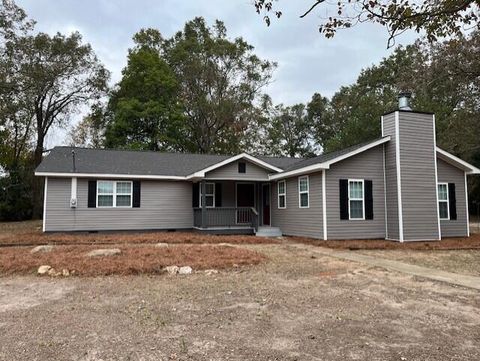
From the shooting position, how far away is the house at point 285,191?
1425cm

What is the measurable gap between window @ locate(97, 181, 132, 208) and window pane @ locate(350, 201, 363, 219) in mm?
9248

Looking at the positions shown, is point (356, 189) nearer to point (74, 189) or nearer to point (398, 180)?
point (398, 180)

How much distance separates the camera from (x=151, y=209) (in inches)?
671

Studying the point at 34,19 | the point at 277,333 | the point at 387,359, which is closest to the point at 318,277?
the point at 277,333

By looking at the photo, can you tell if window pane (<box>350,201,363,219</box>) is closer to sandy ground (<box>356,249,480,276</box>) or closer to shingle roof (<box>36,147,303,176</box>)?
sandy ground (<box>356,249,480,276</box>)

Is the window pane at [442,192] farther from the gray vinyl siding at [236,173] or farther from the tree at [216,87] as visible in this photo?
the tree at [216,87]

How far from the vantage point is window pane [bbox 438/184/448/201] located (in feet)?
51.3

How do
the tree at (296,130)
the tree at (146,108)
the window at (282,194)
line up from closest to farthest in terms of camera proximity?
1. the window at (282,194)
2. the tree at (146,108)
3. the tree at (296,130)

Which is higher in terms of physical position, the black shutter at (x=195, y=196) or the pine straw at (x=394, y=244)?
the black shutter at (x=195, y=196)

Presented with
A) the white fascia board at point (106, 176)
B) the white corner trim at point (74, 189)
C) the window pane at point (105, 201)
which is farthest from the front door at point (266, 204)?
the white corner trim at point (74, 189)

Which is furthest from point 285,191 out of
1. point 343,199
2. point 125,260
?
point 125,260

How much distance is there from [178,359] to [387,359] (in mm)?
1977

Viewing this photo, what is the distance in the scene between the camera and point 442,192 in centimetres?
1570

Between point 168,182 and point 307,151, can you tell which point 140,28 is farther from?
point 168,182
